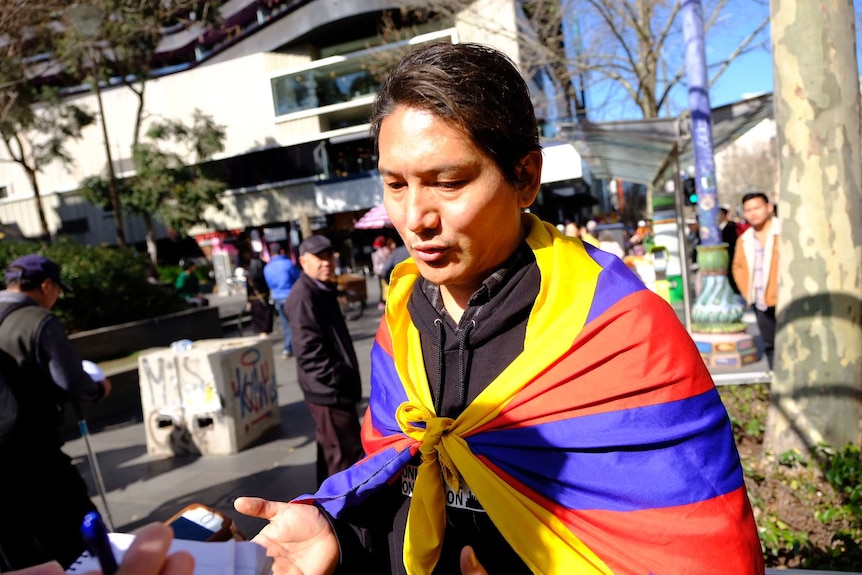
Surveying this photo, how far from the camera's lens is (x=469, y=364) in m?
1.45

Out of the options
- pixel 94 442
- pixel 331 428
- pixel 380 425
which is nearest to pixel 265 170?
pixel 94 442

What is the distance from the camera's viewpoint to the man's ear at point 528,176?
4.54 feet

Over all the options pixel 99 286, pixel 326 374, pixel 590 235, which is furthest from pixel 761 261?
pixel 99 286

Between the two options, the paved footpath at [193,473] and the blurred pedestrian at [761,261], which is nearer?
the paved footpath at [193,473]

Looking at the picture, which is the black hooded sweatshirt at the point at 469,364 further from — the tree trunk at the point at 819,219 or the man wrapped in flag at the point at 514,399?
the tree trunk at the point at 819,219

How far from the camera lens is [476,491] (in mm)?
1329

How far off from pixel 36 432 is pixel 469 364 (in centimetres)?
273

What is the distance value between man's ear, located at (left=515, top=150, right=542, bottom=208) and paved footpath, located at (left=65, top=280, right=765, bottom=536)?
3.79m

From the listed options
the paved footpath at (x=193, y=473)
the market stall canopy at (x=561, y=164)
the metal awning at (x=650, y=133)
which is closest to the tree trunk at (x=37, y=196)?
the paved footpath at (x=193, y=473)

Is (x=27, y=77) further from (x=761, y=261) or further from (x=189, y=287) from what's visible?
(x=761, y=261)

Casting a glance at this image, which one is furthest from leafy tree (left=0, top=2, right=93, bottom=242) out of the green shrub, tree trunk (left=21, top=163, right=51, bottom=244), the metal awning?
the metal awning

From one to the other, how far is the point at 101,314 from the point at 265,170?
26.4m

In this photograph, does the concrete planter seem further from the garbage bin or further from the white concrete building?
the white concrete building

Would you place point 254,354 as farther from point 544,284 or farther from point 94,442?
point 544,284
